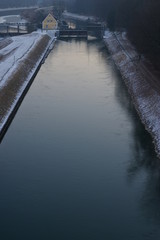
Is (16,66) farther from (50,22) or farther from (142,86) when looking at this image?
(50,22)

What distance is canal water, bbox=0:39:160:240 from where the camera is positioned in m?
13.6

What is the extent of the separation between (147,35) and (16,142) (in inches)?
616

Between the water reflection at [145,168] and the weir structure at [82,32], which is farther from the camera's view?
the weir structure at [82,32]

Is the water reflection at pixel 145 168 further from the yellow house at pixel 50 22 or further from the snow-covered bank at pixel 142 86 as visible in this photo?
the yellow house at pixel 50 22

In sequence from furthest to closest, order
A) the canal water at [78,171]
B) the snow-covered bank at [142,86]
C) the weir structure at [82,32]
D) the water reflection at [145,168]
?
1. the weir structure at [82,32]
2. the snow-covered bank at [142,86]
3. the water reflection at [145,168]
4. the canal water at [78,171]

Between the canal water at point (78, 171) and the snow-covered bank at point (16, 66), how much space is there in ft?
2.89

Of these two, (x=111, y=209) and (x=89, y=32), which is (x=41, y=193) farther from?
(x=89, y=32)

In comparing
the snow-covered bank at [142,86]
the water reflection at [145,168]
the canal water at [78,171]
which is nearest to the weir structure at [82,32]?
the snow-covered bank at [142,86]

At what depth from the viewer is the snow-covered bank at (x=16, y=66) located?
1037 inches

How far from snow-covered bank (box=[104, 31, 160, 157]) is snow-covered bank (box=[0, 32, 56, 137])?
7643mm

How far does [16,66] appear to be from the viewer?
37406mm

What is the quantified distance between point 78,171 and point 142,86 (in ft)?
46.3

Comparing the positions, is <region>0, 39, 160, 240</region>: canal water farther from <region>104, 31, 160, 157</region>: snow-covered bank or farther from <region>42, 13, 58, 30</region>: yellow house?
<region>42, 13, 58, 30</region>: yellow house

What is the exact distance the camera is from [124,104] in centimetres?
2722
